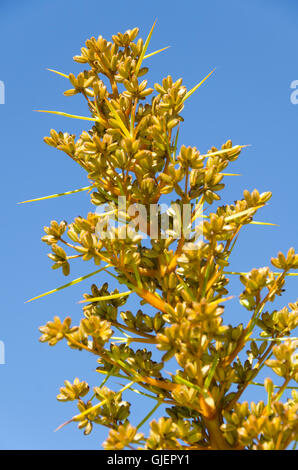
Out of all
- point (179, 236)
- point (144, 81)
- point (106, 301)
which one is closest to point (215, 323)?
point (179, 236)

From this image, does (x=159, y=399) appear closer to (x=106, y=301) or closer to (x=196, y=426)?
(x=196, y=426)

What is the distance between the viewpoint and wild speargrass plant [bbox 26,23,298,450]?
131 inches

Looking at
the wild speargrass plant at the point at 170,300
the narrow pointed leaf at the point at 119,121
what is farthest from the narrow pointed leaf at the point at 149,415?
the narrow pointed leaf at the point at 119,121

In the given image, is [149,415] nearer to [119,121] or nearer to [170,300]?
[170,300]

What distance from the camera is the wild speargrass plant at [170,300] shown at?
131 inches

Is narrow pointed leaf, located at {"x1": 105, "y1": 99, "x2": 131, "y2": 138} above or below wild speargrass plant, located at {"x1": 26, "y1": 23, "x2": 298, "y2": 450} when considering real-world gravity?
above

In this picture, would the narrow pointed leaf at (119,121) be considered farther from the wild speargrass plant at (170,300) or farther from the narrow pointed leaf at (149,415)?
the narrow pointed leaf at (149,415)

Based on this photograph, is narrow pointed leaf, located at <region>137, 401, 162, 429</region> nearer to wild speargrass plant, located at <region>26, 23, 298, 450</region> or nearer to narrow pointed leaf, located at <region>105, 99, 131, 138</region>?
wild speargrass plant, located at <region>26, 23, 298, 450</region>

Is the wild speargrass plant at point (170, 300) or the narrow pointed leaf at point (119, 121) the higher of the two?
the narrow pointed leaf at point (119, 121)

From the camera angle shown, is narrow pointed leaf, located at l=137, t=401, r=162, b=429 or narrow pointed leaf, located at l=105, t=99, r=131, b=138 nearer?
narrow pointed leaf, located at l=137, t=401, r=162, b=429

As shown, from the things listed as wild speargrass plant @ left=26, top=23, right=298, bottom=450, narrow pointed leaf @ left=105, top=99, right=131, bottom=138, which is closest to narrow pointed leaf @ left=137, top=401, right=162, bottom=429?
wild speargrass plant @ left=26, top=23, right=298, bottom=450

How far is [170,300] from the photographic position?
12.9ft

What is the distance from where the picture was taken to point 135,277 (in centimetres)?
416

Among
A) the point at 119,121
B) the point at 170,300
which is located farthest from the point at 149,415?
the point at 119,121
